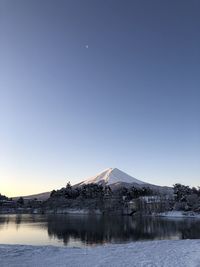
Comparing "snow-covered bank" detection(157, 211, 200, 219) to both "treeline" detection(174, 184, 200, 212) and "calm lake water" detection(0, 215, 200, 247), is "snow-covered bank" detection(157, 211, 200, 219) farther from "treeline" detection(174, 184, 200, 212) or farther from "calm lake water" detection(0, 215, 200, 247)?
"calm lake water" detection(0, 215, 200, 247)

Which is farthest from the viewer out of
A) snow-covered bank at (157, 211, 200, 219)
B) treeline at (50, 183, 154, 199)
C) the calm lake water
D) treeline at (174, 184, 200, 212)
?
treeline at (50, 183, 154, 199)

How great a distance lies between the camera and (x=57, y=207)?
167 meters

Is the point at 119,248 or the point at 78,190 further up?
the point at 78,190

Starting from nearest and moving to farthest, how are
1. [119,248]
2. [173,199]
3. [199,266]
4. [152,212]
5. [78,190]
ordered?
[199,266]
[119,248]
[152,212]
[173,199]
[78,190]

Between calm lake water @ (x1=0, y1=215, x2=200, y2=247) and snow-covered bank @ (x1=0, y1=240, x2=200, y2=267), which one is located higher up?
snow-covered bank @ (x1=0, y1=240, x2=200, y2=267)

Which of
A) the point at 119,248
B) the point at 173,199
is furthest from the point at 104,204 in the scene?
the point at 119,248

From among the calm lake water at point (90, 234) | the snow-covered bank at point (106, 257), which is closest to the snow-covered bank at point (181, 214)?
the calm lake water at point (90, 234)

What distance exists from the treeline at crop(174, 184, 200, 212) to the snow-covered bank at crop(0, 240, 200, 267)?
298 ft

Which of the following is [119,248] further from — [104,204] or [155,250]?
[104,204]

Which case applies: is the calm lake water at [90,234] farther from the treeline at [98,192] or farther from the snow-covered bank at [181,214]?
the treeline at [98,192]

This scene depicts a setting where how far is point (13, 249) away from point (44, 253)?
5.72ft

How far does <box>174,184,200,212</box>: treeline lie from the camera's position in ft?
350

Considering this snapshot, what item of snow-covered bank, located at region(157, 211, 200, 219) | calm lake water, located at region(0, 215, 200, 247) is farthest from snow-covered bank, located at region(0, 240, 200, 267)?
snow-covered bank, located at region(157, 211, 200, 219)

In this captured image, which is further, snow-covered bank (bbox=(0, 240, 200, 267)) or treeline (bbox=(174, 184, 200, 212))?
treeline (bbox=(174, 184, 200, 212))
